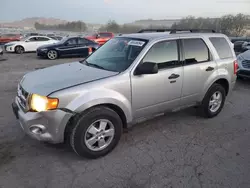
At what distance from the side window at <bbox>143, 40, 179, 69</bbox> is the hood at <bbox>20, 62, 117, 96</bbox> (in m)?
0.71

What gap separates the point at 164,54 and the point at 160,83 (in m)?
0.50

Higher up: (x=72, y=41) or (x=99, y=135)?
(x=72, y=41)

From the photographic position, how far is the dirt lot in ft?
8.46

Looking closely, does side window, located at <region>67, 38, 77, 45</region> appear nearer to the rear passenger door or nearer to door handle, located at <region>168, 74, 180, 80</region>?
the rear passenger door

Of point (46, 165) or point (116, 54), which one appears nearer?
point (46, 165)

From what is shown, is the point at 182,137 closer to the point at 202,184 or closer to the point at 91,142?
the point at 202,184

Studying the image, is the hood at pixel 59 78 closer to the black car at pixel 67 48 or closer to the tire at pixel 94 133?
the tire at pixel 94 133

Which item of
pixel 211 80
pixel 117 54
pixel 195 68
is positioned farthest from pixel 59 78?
pixel 211 80

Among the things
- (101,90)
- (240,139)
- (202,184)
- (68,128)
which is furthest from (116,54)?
(240,139)

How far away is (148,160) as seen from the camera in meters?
2.99

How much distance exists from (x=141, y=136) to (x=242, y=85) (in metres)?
5.29

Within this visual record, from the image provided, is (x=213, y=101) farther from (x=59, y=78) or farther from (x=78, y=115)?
(x=59, y=78)

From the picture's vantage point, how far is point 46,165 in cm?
287

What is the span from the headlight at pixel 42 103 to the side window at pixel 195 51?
2.33m
